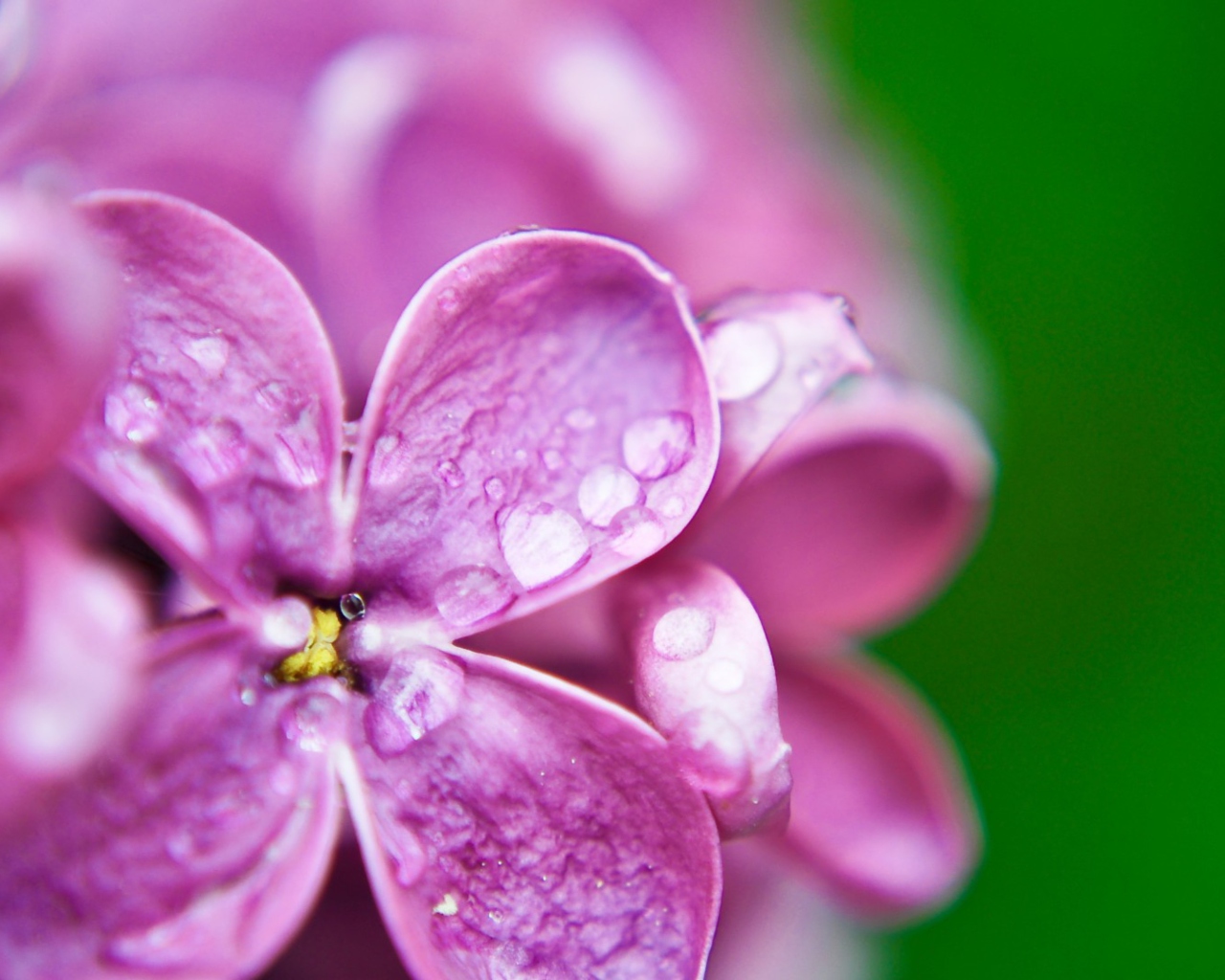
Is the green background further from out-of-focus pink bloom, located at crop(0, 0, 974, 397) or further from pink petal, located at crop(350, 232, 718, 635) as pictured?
pink petal, located at crop(350, 232, 718, 635)

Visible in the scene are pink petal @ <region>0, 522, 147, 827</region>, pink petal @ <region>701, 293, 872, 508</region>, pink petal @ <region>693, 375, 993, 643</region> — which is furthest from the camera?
pink petal @ <region>693, 375, 993, 643</region>

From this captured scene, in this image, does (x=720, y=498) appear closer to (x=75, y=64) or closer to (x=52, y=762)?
(x=52, y=762)

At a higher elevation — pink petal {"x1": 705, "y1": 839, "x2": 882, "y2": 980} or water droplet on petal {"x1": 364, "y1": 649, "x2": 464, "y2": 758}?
water droplet on petal {"x1": 364, "y1": 649, "x2": 464, "y2": 758}

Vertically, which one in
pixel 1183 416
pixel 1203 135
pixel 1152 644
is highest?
pixel 1203 135

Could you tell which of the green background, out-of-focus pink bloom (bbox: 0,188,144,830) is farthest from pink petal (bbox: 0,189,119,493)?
the green background


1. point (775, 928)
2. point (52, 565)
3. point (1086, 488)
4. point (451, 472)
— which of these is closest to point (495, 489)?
point (451, 472)

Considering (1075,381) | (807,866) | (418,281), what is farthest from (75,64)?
(1075,381)
